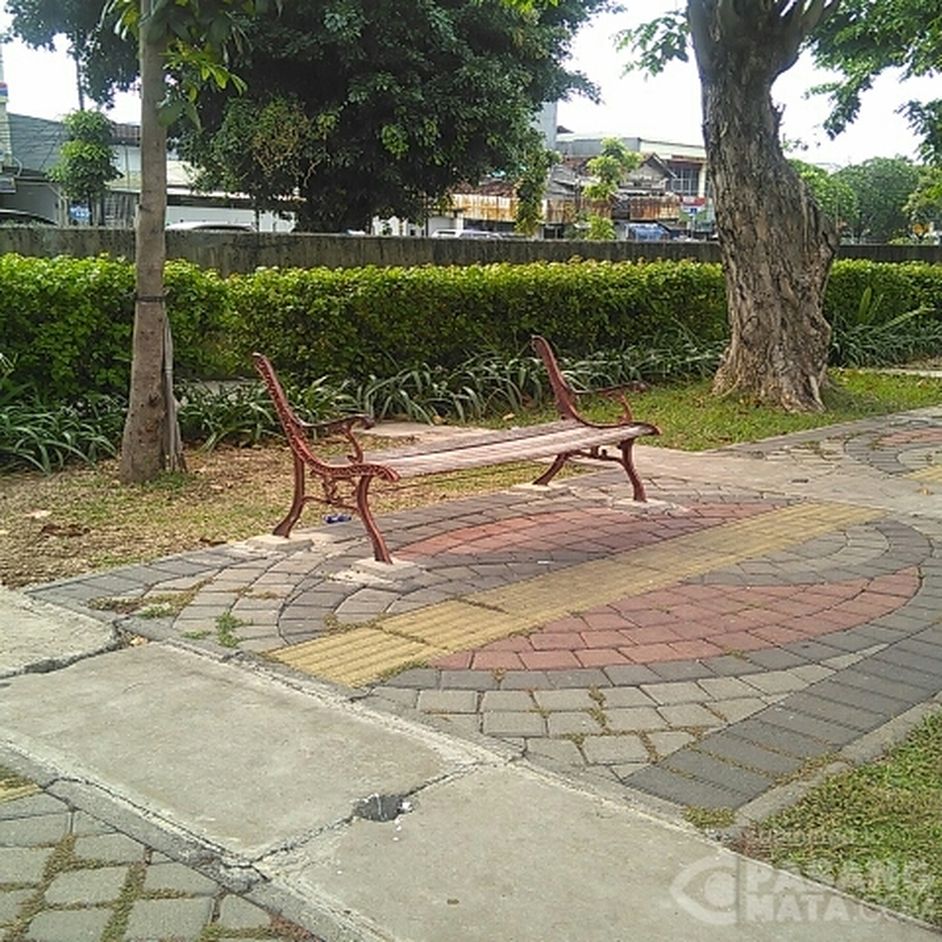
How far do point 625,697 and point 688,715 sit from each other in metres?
0.24

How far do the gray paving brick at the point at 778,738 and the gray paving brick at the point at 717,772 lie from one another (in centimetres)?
20

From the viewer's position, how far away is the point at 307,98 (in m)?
19.3

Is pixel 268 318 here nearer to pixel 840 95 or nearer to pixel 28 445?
pixel 28 445

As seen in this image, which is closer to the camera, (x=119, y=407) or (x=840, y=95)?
(x=119, y=407)

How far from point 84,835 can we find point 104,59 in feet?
66.4

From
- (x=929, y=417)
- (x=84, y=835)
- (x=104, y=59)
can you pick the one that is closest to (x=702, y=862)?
(x=84, y=835)

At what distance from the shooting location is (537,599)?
503 centimetres

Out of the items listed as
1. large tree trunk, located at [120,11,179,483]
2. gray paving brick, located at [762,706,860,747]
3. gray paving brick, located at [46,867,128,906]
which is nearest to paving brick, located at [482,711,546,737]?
gray paving brick, located at [762,706,860,747]

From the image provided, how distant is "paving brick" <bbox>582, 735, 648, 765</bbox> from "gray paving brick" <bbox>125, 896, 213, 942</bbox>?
4.19ft

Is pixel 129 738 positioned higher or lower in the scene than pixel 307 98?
lower

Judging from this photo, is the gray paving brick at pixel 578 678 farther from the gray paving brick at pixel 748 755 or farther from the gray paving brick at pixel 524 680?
the gray paving brick at pixel 748 755

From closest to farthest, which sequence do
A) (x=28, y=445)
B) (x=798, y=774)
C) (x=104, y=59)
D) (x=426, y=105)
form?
(x=798, y=774) < (x=28, y=445) < (x=426, y=105) < (x=104, y=59)

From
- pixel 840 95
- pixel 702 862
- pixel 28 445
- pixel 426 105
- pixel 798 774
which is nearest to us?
pixel 702 862

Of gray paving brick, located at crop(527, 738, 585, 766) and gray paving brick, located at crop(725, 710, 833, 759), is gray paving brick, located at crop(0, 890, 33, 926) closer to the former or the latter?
gray paving brick, located at crop(527, 738, 585, 766)
